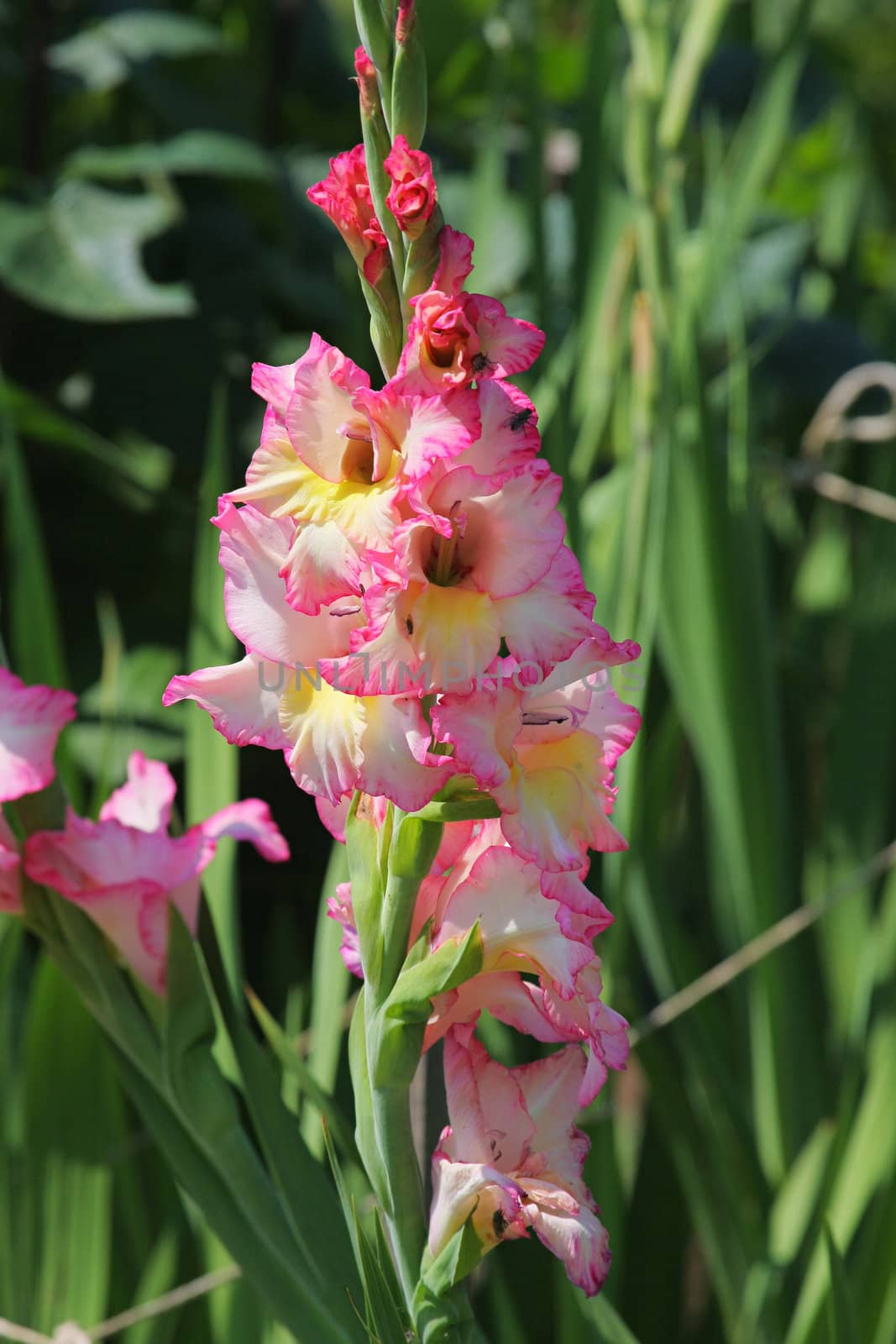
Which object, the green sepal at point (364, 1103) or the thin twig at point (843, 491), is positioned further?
the thin twig at point (843, 491)

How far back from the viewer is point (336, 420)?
0.30 metres

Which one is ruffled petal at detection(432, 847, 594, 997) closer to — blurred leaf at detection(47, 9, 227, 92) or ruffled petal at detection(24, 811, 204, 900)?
ruffled petal at detection(24, 811, 204, 900)

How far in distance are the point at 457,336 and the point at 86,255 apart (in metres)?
0.68

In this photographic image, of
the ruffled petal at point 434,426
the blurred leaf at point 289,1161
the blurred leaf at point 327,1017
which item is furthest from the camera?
the blurred leaf at point 327,1017

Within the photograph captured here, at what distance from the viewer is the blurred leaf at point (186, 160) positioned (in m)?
0.86

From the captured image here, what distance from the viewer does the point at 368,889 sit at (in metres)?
0.32

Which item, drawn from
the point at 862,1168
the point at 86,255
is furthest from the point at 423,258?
the point at 86,255

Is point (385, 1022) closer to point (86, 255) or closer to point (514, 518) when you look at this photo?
point (514, 518)

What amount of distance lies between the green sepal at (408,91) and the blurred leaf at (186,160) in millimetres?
605

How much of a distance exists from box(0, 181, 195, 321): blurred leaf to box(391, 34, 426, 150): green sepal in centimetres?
55

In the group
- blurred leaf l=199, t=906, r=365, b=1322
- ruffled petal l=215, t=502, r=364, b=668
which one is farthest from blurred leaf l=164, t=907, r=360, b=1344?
ruffled petal l=215, t=502, r=364, b=668

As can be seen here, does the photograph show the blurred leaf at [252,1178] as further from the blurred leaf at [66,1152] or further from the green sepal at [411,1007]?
the blurred leaf at [66,1152]

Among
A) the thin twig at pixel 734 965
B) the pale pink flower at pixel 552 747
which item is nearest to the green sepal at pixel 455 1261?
the pale pink flower at pixel 552 747

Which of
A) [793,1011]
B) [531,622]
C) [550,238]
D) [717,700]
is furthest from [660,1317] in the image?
[550,238]
